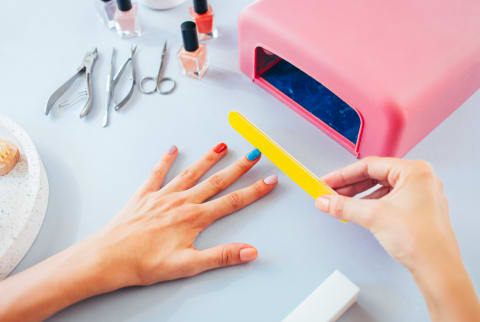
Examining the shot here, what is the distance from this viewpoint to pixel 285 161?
69 cm

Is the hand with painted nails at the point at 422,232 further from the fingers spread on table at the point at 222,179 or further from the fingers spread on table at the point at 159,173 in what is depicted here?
the fingers spread on table at the point at 159,173

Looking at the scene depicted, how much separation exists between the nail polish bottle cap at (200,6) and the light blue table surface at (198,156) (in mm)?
78

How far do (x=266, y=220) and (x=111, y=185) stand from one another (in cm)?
28

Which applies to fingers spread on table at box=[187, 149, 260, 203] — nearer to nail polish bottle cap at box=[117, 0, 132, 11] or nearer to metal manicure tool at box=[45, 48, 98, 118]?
metal manicure tool at box=[45, 48, 98, 118]

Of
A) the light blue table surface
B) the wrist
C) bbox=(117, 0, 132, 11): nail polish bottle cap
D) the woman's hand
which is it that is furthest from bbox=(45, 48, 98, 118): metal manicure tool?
the wrist

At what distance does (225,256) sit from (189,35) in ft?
1.44

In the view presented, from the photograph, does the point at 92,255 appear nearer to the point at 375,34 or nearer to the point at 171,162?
the point at 171,162

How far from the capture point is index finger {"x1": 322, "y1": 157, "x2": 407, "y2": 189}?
61 cm

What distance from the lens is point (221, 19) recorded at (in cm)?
104

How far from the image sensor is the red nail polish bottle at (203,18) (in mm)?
942

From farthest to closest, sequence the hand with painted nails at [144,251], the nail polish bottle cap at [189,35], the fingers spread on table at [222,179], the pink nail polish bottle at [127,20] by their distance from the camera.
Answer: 1. the pink nail polish bottle at [127,20]
2. the nail polish bottle cap at [189,35]
3. the fingers spread on table at [222,179]
4. the hand with painted nails at [144,251]

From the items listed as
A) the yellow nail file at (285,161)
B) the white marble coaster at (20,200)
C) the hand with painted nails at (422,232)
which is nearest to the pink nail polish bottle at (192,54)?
the yellow nail file at (285,161)

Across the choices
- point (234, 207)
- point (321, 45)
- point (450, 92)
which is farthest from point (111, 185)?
point (450, 92)

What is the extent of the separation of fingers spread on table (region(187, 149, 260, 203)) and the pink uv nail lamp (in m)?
0.16
